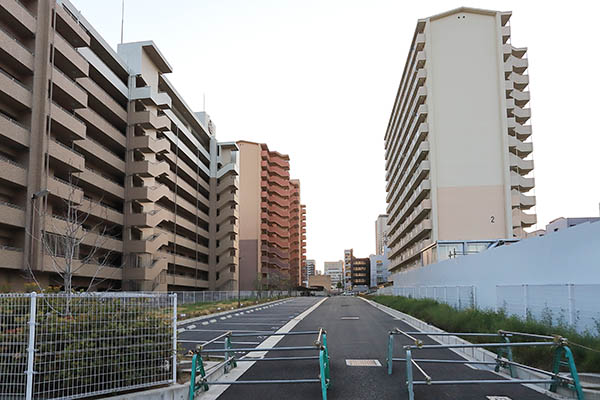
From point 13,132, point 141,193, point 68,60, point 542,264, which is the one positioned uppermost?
point 68,60

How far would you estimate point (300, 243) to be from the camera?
17688 cm

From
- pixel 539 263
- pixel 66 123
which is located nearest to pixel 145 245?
pixel 66 123

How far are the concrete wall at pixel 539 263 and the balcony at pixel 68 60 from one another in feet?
99.7

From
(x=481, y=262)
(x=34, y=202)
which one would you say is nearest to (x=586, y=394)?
(x=481, y=262)

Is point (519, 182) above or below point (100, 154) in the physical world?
below

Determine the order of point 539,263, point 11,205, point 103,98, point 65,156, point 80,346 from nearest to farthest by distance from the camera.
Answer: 1. point 80,346
2. point 539,263
3. point 11,205
4. point 65,156
5. point 103,98

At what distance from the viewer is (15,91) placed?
34.2m

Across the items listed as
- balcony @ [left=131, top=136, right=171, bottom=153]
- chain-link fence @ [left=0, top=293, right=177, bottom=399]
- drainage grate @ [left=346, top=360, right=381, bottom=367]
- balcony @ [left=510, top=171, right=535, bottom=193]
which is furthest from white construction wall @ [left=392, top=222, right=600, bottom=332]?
balcony @ [left=131, top=136, right=171, bottom=153]

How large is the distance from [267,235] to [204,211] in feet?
140

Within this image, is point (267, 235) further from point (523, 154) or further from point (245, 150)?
point (523, 154)

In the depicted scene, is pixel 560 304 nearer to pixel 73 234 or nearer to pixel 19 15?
pixel 73 234

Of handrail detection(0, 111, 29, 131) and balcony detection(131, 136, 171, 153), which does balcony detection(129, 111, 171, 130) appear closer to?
balcony detection(131, 136, 171, 153)

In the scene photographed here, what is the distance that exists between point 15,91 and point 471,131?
40.9m

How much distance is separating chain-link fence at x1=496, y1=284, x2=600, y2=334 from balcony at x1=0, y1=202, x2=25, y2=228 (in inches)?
1137
